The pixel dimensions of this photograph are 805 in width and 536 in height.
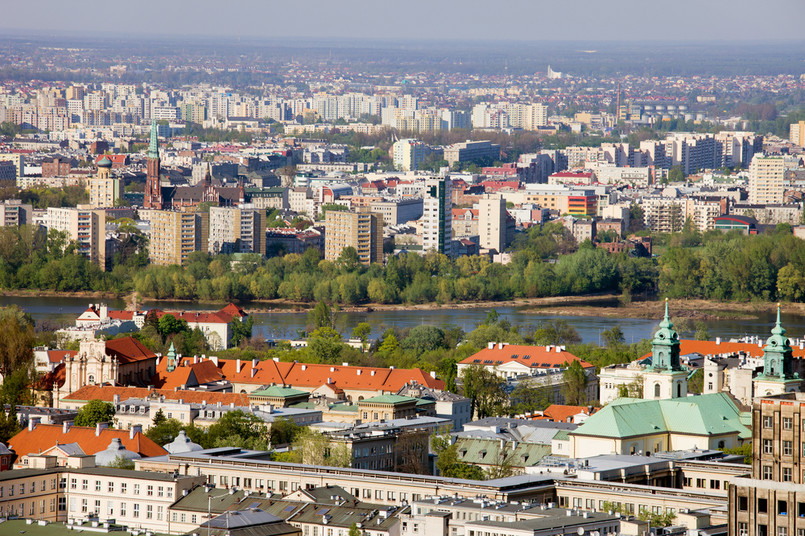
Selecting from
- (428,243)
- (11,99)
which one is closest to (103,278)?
(428,243)

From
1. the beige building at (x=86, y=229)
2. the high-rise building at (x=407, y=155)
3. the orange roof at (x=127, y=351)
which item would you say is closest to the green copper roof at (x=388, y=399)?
the orange roof at (x=127, y=351)

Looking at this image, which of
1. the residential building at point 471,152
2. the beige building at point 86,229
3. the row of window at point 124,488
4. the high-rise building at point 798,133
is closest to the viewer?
the row of window at point 124,488

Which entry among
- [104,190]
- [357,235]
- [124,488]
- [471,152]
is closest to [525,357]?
[124,488]

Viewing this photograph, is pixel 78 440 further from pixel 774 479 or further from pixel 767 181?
pixel 767 181

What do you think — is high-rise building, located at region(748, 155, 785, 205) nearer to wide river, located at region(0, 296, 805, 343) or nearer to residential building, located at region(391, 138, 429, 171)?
residential building, located at region(391, 138, 429, 171)

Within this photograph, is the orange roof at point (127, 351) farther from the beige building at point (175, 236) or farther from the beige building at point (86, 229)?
the beige building at point (175, 236)

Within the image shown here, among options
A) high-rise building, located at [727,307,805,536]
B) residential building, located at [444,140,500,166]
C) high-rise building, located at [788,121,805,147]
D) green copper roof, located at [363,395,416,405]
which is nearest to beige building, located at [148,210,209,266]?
green copper roof, located at [363,395,416,405]

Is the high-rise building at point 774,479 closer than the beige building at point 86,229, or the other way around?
the high-rise building at point 774,479
